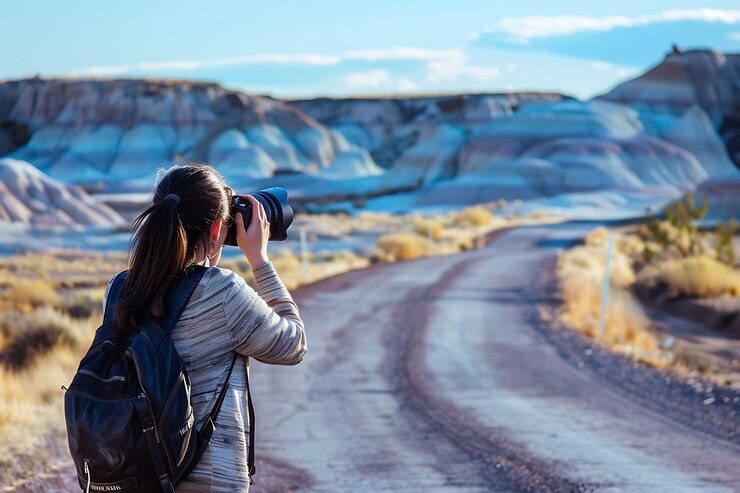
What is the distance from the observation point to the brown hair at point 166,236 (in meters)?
2.91

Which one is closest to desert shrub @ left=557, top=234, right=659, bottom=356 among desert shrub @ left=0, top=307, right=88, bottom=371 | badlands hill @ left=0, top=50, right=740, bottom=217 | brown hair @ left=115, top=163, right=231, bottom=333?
desert shrub @ left=0, top=307, right=88, bottom=371

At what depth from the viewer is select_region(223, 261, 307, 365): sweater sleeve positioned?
3021 mm

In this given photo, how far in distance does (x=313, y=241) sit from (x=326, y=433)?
1201 inches

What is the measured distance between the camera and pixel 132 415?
8.99 ft

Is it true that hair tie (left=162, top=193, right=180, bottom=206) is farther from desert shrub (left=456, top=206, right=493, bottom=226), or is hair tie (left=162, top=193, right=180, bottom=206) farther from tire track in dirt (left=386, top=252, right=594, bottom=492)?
desert shrub (left=456, top=206, right=493, bottom=226)

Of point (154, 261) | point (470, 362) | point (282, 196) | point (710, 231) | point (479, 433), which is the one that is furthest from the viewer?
point (710, 231)

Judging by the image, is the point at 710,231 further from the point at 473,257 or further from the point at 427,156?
the point at 427,156

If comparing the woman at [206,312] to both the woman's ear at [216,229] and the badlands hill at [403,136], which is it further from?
the badlands hill at [403,136]

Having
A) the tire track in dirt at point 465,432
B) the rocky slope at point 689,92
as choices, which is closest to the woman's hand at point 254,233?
the tire track in dirt at point 465,432

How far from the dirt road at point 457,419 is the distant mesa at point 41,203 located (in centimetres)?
3494

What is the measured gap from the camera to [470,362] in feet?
39.4

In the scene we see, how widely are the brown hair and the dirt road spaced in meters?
3.74

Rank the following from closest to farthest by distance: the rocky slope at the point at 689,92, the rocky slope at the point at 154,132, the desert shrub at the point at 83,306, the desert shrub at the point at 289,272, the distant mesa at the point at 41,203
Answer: the desert shrub at the point at 83,306 → the desert shrub at the point at 289,272 → the distant mesa at the point at 41,203 → the rocky slope at the point at 689,92 → the rocky slope at the point at 154,132

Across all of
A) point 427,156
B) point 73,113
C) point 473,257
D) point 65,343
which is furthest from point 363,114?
point 65,343
